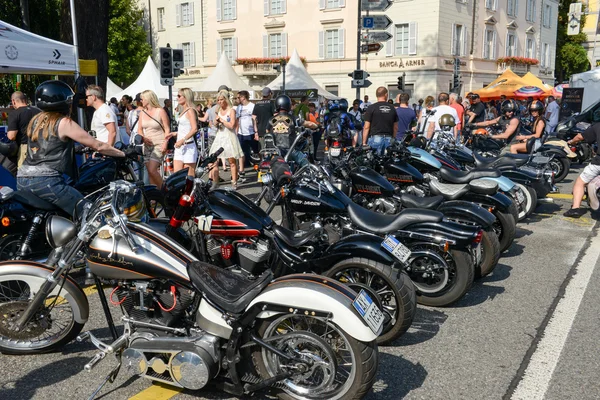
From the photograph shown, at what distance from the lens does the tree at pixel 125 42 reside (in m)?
40.3

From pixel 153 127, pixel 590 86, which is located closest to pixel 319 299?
pixel 153 127

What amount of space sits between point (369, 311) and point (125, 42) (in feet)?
140

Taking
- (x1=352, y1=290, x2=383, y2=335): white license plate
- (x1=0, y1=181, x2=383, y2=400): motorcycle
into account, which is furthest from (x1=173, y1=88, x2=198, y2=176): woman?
(x1=352, y1=290, x2=383, y2=335): white license plate

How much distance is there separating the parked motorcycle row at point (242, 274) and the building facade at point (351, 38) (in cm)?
2782

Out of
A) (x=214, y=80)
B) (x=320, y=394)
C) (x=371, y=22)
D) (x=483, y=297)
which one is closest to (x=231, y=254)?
(x=320, y=394)

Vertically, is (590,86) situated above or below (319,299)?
above

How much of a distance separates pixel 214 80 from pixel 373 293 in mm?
20836

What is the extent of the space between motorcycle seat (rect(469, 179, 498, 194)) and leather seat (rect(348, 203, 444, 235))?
1.65 meters

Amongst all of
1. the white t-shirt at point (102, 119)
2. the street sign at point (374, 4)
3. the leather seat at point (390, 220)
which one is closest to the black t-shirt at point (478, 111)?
the street sign at point (374, 4)

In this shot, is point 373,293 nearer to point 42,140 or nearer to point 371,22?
point 42,140

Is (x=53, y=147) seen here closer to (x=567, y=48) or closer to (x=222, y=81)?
(x=222, y=81)

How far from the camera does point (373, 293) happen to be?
344cm

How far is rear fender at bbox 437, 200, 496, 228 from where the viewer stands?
16.8ft

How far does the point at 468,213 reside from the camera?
5168 mm
